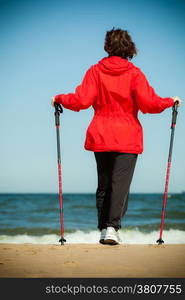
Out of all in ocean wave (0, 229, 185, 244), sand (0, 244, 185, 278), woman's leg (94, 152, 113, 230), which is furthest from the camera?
ocean wave (0, 229, 185, 244)

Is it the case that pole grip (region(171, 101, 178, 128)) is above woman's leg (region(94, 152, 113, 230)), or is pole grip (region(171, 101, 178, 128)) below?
above

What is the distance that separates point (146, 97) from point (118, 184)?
90 centimetres

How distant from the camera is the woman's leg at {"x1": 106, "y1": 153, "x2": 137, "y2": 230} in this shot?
162 inches

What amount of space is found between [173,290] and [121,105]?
2.00m

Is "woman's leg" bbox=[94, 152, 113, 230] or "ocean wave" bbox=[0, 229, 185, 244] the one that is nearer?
"woman's leg" bbox=[94, 152, 113, 230]

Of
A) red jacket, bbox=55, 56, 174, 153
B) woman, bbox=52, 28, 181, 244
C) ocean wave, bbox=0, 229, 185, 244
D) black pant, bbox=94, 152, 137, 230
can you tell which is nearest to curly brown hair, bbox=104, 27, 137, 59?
woman, bbox=52, 28, 181, 244

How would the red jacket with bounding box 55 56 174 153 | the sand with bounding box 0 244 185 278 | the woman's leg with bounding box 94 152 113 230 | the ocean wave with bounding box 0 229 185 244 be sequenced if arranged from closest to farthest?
the sand with bounding box 0 244 185 278
the red jacket with bounding box 55 56 174 153
the woman's leg with bounding box 94 152 113 230
the ocean wave with bounding box 0 229 185 244

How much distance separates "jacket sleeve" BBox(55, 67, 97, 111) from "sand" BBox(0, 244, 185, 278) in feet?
4.69

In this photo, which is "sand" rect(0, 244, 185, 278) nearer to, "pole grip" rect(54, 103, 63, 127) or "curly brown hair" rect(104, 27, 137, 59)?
"pole grip" rect(54, 103, 63, 127)

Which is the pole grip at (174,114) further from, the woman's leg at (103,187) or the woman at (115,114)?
the woman's leg at (103,187)

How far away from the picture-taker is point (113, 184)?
4.13 metres

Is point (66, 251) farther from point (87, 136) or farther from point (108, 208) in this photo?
point (87, 136)

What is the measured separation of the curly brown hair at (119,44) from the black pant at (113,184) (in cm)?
105

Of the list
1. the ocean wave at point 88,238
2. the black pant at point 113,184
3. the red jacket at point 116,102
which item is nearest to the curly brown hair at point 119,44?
the red jacket at point 116,102
